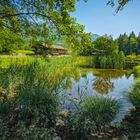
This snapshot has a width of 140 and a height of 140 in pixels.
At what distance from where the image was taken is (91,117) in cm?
671

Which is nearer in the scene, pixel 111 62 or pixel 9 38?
pixel 9 38

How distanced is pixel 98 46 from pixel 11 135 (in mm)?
52823

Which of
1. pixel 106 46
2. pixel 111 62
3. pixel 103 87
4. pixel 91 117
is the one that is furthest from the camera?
pixel 106 46

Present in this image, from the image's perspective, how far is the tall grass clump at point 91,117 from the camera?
6309 millimetres

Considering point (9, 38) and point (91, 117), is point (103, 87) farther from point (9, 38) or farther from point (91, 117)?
point (91, 117)

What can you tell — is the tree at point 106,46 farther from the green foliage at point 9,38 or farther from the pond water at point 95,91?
the green foliage at point 9,38

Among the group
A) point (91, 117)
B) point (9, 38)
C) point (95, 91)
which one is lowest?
point (95, 91)

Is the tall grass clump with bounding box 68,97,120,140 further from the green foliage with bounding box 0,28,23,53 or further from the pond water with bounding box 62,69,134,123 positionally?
the green foliage with bounding box 0,28,23,53

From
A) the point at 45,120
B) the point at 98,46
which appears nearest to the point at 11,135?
the point at 45,120

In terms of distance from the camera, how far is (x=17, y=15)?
39.0 ft

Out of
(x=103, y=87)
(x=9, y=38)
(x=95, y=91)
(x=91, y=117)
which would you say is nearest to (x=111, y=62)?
(x=103, y=87)

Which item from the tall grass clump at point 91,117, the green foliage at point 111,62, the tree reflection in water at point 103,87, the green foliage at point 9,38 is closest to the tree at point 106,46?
the green foliage at point 111,62

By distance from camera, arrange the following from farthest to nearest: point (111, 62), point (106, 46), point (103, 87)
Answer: point (106, 46), point (111, 62), point (103, 87)

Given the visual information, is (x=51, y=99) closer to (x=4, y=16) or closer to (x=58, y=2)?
(x=58, y=2)
